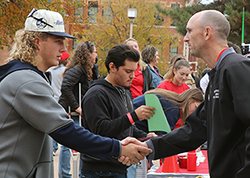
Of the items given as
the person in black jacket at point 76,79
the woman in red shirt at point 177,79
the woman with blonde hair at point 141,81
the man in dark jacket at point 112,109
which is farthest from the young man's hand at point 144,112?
the person in black jacket at point 76,79

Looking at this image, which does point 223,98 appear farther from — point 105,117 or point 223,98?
point 105,117

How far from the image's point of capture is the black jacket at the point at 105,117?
3.36 meters

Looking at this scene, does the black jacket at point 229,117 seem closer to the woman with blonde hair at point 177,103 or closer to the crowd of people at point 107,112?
the crowd of people at point 107,112

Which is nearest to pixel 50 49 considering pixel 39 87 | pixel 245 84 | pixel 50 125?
pixel 39 87

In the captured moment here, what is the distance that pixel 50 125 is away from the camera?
2.49 meters

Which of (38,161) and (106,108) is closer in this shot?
(38,161)

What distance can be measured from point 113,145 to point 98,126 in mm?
516

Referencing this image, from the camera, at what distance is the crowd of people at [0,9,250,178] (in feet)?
7.72

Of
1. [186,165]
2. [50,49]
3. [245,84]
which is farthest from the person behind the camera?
[186,165]

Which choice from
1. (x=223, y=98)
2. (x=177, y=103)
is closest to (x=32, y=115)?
(x=223, y=98)

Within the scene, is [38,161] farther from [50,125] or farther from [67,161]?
[67,161]

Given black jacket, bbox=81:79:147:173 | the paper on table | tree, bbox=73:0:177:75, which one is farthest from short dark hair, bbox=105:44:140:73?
tree, bbox=73:0:177:75

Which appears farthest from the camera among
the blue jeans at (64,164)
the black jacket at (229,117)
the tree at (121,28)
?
the tree at (121,28)

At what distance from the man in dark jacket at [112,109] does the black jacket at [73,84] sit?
281 cm
